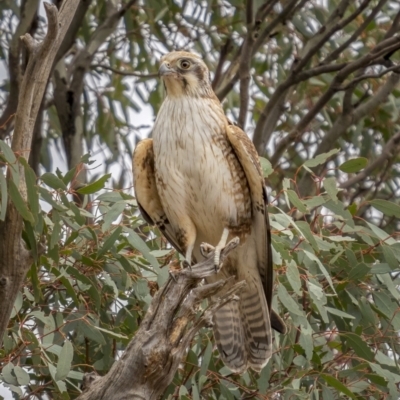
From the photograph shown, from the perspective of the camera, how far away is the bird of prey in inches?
147

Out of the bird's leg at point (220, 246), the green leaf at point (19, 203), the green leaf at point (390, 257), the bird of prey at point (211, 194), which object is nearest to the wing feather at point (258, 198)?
the bird of prey at point (211, 194)

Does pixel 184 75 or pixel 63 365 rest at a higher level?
pixel 184 75

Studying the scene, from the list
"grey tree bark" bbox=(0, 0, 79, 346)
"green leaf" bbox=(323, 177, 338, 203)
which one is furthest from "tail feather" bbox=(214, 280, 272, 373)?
"grey tree bark" bbox=(0, 0, 79, 346)

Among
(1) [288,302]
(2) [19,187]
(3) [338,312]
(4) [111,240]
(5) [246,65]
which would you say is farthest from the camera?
→ (5) [246,65]

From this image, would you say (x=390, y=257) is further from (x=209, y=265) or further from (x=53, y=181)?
(x=53, y=181)

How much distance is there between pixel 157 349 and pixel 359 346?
0.93 m

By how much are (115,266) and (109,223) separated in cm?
30

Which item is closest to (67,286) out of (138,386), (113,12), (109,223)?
(109,223)

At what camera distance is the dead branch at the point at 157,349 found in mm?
3062

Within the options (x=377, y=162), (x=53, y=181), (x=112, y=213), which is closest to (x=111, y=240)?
(x=112, y=213)

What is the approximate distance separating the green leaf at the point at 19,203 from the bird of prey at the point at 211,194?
713mm

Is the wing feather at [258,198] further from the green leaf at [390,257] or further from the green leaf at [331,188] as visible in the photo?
the green leaf at [390,257]

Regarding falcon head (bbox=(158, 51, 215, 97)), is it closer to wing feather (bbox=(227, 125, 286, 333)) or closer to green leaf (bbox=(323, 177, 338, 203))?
wing feather (bbox=(227, 125, 286, 333))

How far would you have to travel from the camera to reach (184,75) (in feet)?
12.9
